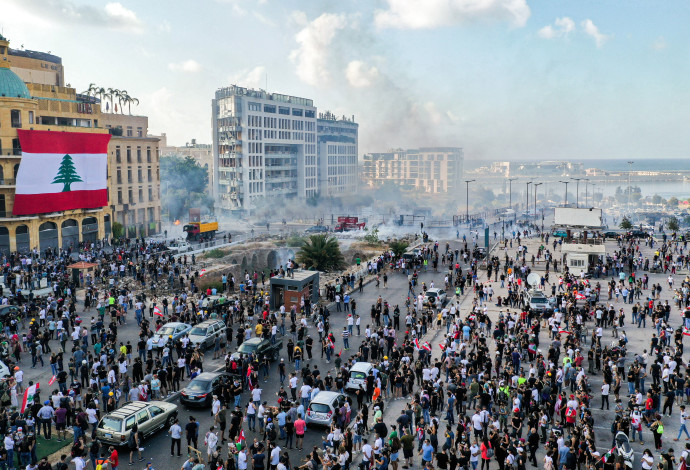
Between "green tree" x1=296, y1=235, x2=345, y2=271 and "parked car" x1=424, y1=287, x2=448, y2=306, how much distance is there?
51.3 feet

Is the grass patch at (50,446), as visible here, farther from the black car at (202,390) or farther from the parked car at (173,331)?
the parked car at (173,331)

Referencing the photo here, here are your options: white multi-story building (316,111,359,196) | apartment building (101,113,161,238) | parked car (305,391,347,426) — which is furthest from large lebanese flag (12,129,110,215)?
white multi-story building (316,111,359,196)

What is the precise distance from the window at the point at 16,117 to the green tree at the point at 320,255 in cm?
2812

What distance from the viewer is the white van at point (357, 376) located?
74.6ft

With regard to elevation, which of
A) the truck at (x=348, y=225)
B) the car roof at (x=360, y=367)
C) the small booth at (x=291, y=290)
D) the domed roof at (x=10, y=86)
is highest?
the domed roof at (x=10, y=86)

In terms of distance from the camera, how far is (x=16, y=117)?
51562 mm

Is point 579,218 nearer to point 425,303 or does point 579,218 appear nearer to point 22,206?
point 425,303

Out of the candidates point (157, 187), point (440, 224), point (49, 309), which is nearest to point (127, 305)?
point (49, 309)

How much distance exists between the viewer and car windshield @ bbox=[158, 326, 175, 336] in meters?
28.2

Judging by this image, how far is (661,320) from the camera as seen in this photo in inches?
1173

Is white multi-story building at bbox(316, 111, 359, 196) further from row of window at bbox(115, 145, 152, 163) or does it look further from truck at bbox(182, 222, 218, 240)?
truck at bbox(182, 222, 218, 240)

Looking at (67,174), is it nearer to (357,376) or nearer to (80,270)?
(80,270)

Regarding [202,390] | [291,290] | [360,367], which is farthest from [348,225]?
[202,390]

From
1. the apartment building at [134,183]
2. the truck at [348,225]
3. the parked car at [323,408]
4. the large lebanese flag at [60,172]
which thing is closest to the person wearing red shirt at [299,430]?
the parked car at [323,408]
